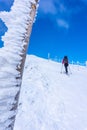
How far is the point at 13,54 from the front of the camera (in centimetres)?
245

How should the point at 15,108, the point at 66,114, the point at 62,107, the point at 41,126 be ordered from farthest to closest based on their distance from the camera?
the point at 62,107
the point at 66,114
the point at 41,126
the point at 15,108

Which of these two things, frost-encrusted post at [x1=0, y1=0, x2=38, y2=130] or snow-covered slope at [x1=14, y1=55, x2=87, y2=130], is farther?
snow-covered slope at [x1=14, y1=55, x2=87, y2=130]

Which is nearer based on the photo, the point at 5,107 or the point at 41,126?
the point at 5,107

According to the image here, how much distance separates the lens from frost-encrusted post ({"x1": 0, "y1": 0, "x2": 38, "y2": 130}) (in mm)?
2295

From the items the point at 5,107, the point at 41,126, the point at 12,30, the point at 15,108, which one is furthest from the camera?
the point at 41,126

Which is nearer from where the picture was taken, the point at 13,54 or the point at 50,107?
the point at 13,54

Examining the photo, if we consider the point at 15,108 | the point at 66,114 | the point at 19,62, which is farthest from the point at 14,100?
the point at 66,114

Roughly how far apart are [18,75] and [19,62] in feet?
0.50

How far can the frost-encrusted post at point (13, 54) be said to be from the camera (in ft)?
7.53

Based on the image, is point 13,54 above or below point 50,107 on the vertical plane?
above

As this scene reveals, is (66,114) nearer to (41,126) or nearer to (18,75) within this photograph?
(41,126)

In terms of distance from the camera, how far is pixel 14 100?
2.40 m

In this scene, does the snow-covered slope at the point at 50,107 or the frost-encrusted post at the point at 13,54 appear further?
the snow-covered slope at the point at 50,107

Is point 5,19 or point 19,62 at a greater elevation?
point 5,19
